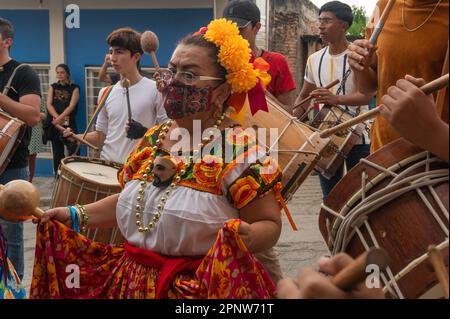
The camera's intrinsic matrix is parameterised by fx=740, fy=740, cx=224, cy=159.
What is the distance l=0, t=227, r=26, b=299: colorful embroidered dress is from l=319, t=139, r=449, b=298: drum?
59.3 inches

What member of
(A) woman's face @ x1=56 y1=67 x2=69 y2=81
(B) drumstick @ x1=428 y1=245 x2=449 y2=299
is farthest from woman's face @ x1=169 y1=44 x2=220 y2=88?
(A) woman's face @ x1=56 y1=67 x2=69 y2=81

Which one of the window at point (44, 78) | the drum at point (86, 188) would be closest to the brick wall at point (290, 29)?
the window at point (44, 78)

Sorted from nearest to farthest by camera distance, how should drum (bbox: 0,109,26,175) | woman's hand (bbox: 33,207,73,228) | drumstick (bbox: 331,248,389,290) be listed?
drumstick (bbox: 331,248,389,290) < woman's hand (bbox: 33,207,73,228) < drum (bbox: 0,109,26,175)

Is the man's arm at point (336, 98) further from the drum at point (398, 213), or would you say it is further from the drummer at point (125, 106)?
the drum at point (398, 213)

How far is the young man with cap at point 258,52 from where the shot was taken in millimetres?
5160

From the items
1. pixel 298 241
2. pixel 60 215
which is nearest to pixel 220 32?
pixel 60 215

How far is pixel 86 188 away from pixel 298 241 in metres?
3.66

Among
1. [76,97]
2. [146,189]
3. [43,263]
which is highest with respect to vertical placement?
[146,189]

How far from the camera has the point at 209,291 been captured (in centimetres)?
262

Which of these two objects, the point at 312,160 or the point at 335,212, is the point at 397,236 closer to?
the point at 335,212

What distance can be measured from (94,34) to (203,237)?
1107 centimetres

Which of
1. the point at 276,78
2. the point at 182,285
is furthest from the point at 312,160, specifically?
the point at 182,285

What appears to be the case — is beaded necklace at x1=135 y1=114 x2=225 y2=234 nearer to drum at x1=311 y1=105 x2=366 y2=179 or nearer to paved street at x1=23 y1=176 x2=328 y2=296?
drum at x1=311 y1=105 x2=366 y2=179

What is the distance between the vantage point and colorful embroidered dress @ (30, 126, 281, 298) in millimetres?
2910
